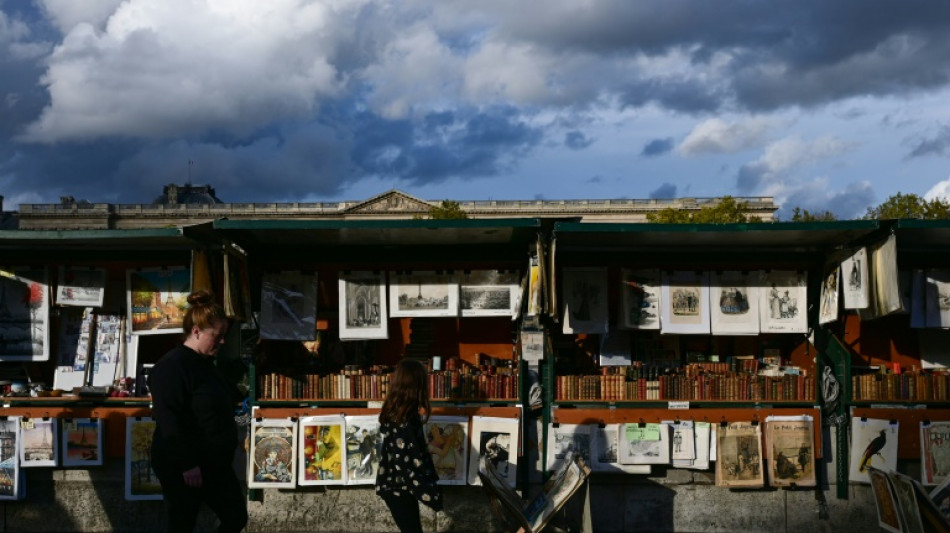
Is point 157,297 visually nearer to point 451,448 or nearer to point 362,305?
point 362,305

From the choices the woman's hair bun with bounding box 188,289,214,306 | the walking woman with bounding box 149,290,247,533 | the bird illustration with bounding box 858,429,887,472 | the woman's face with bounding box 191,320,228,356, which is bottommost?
the bird illustration with bounding box 858,429,887,472

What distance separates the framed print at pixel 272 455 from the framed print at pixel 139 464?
0.95 metres

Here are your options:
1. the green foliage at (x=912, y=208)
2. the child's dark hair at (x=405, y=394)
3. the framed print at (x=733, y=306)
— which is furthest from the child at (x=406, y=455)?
the green foliage at (x=912, y=208)

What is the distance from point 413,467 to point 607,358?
145 inches

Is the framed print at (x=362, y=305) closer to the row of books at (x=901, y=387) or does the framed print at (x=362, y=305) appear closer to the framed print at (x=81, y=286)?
the framed print at (x=81, y=286)

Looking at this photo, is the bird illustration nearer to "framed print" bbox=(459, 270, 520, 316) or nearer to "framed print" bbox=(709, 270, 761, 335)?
"framed print" bbox=(709, 270, 761, 335)

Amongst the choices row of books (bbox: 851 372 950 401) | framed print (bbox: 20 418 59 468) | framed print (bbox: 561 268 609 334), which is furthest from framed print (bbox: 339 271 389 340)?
row of books (bbox: 851 372 950 401)

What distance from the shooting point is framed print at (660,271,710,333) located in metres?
9.83

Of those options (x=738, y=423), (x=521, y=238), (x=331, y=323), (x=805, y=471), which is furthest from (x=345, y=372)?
(x=805, y=471)

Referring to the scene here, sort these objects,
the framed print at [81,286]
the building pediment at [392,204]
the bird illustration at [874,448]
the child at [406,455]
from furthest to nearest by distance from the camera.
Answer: the building pediment at [392,204] < the framed print at [81,286] < the bird illustration at [874,448] < the child at [406,455]

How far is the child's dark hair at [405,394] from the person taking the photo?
6962 millimetres

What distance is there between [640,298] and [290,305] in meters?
3.55

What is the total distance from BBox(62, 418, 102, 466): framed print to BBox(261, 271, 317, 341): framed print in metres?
1.93

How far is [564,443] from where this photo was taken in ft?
30.3
